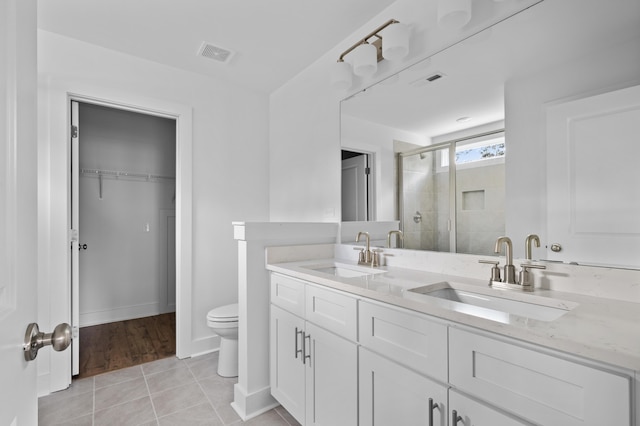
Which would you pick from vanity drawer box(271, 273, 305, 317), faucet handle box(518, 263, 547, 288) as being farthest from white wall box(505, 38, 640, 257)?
vanity drawer box(271, 273, 305, 317)

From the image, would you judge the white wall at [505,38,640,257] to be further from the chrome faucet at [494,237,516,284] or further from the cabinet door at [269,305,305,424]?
the cabinet door at [269,305,305,424]

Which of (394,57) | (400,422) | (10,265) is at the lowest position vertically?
(400,422)

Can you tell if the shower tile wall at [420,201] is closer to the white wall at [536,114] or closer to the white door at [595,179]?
the white wall at [536,114]

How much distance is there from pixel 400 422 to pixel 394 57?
1.76m

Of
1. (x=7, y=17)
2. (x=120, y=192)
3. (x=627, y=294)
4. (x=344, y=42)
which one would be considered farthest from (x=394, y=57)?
(x=120, y=192)

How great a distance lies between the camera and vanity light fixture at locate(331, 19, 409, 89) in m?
1.74

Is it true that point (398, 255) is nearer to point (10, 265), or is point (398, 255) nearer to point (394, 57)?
point (394, 57)

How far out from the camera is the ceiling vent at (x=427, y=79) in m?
1.70

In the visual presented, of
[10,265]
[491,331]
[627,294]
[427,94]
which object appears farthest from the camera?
[427,94]

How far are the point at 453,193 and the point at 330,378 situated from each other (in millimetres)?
1087

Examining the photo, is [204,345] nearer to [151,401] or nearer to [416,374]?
[151,401]

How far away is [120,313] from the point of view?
360cm

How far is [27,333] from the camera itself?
0.58 m

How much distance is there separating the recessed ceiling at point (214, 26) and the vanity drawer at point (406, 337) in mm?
1800
